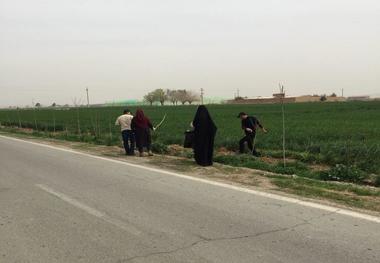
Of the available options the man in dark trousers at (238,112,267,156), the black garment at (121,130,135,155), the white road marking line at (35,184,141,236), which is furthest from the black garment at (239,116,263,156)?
the white road marking line at (35,184,141,236)

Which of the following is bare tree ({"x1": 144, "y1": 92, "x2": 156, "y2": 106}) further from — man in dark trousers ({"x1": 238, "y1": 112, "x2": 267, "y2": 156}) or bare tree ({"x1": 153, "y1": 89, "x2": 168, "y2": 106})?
man in dark trousers ({"x1": 238, "y1": 112, "x2": 267, "y2": 156})

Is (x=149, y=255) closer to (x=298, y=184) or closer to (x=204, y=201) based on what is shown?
(x=204, y=201)

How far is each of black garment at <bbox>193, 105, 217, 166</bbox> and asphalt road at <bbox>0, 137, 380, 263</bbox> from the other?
273 centimetres

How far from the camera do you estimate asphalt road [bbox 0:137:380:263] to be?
202 inches

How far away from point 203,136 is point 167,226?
6420 mm

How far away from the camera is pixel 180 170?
38.2 feet

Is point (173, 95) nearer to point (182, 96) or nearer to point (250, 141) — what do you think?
point (182, 96)

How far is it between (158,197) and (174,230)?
2.21 metres

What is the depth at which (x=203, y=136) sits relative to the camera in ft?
41.4

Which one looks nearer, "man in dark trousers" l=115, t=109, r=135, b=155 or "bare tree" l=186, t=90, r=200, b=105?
"man in dark trousers" l=115, t=109, r=135, b=155

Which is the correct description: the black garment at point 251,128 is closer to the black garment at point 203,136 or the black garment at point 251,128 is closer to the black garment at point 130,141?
the black garment at point 203,136

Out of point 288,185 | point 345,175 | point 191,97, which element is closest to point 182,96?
point 191,97

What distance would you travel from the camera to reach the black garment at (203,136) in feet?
41.0

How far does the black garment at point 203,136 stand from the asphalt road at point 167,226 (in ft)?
8.97
